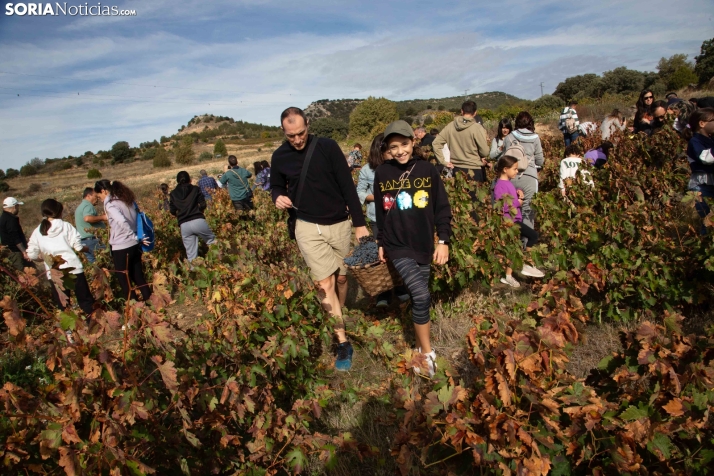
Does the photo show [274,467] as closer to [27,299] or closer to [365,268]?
[365,268]

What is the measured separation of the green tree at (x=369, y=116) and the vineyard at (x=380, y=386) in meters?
41.6

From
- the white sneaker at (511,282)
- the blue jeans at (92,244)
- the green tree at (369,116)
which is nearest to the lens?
the white sneaker at (511,282)

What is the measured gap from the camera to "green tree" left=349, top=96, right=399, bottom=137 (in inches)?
1735

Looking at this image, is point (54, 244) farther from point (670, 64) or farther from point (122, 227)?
point (670, 64)

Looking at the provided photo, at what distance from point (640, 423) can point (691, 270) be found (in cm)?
199

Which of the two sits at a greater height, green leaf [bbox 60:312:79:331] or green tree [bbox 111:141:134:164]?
green tree [bbox 111:141:134:164]

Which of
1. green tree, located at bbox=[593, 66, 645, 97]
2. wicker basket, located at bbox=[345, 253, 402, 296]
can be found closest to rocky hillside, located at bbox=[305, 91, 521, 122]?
green tree, located at bbox=[593, 66, 645, 97]

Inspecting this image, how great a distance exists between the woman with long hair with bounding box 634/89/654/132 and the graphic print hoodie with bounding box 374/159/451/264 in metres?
5.26

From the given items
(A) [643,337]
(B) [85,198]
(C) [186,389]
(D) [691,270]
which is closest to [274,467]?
(C) [186,389]

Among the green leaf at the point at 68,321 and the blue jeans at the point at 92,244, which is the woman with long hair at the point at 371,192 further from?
the blue jeans at the point at 92,244

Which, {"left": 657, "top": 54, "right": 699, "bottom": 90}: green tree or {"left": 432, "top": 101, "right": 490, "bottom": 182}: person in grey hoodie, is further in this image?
{"left": 657, "top": 54, "right": 699, "bottom": 90}: green tree

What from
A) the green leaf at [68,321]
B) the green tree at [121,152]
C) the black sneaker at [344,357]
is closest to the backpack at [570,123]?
the black sneaker at [344,357]

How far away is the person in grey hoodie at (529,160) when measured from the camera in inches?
201

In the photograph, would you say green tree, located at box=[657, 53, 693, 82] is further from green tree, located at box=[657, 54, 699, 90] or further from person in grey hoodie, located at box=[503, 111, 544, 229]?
person in grey hoodie, located at box=[503, 111, 544, 229]
